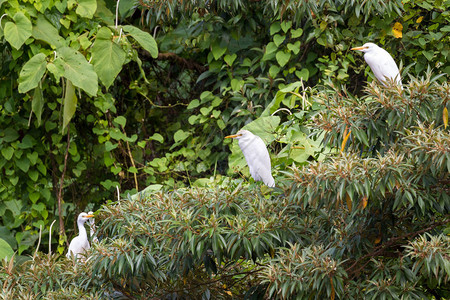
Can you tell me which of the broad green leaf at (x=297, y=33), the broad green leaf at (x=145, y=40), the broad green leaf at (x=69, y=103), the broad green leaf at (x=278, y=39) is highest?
the broad green leaf at (x=145, y=40)

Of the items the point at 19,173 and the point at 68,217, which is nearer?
the point at 19,173

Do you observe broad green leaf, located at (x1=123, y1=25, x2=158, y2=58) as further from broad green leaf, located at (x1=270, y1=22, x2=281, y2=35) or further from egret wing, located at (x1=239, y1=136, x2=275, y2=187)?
egret wing, located at (x1=239, y1=136, x2=275, y2=187)

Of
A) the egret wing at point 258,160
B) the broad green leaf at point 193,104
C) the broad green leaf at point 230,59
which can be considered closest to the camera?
the egret wing at point 258,160

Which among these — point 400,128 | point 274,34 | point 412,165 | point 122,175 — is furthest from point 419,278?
point 122,175

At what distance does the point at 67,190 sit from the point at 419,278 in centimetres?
297

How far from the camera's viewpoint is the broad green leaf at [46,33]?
370 cm

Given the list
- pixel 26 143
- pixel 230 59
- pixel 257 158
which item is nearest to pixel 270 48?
pixel 230 59

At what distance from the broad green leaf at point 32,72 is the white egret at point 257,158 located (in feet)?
4.62

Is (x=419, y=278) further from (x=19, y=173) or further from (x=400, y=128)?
(x=19, y=173)

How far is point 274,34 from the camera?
13.0 ft

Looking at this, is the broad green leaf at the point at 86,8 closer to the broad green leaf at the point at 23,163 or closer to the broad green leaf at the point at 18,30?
the broad green leaf at the point at 18,30

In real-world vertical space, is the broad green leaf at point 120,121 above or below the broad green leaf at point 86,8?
below

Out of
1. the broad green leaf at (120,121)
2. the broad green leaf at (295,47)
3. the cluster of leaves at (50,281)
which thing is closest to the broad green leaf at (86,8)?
the broad green leaf at (120,121)

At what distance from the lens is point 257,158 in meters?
2.60
